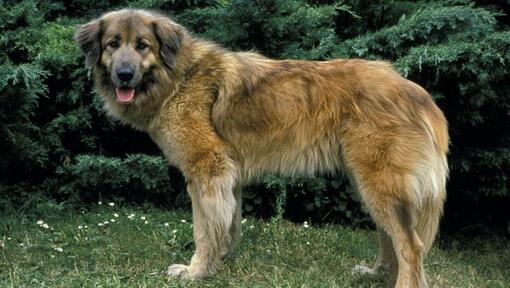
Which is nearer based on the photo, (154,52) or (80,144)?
(154,52)

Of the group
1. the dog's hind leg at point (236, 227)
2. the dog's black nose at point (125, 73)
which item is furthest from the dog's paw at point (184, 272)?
the dog's black nose at point (125, 73)

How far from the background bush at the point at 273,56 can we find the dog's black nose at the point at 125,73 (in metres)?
1.24

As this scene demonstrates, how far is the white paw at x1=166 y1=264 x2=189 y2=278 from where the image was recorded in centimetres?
498

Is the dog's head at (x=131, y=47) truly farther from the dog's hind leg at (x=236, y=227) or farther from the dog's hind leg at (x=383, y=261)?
the dog's hind leg at (x=383, y=261)

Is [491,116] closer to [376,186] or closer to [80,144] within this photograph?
[376,186]

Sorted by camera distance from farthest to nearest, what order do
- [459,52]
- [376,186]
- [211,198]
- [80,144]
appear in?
[80,144], [459,52], [211,198], [376,186]

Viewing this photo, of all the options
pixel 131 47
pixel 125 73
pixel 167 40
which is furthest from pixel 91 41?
pixel 167 40

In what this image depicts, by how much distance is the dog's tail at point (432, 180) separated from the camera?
467 centimetres

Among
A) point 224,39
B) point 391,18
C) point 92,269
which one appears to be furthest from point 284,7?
point 92,269

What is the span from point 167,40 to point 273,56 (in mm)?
1876

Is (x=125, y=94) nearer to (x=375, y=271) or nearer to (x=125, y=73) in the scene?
(x=125, y=73)

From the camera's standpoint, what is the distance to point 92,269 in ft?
16.9

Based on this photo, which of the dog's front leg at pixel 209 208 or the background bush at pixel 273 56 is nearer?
the dog's front leg at pixel 209 208

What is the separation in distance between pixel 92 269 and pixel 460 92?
3529 millimetres
